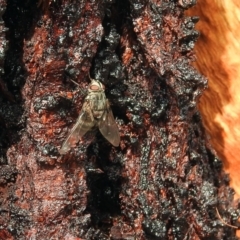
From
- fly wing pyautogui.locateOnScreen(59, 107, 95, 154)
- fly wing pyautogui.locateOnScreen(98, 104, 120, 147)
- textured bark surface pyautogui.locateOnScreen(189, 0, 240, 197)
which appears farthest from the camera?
textured bark surface pyautogui.locateOnScreen(189, 0, 240, 197)

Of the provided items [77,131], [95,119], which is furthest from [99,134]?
[77,131]

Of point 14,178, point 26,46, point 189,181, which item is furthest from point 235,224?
point 26,46

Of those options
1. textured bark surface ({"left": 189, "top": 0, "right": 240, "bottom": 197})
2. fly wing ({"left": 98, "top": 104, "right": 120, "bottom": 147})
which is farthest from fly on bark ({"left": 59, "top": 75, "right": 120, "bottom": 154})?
textured bark surface ({"left": 189, "top": 0, "right": 240, "bottom": 197})

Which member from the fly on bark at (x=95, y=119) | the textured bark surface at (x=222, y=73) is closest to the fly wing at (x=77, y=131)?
the fly on bark at (x=95, y=119)

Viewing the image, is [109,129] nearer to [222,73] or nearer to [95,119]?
[95,119]

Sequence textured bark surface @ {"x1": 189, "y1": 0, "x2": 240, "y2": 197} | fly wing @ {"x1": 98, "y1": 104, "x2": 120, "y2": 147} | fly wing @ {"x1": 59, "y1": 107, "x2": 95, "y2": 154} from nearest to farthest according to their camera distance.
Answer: fly wing @ {"x1": 59, "y1": 107, "x2": 95, "y2": 154}
fly wing @ {"x1": 98, "y1": 104, "x2": 120, "y2": 147}
textured bark surface @ {"x1": 189, "y1": 0, "x2": 240, "y2": 197}

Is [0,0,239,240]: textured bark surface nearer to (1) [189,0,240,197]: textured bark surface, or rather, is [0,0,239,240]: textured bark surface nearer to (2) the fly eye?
(2) the fly eye

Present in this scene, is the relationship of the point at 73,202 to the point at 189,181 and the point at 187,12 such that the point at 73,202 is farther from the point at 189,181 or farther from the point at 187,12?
the point at 187,12
